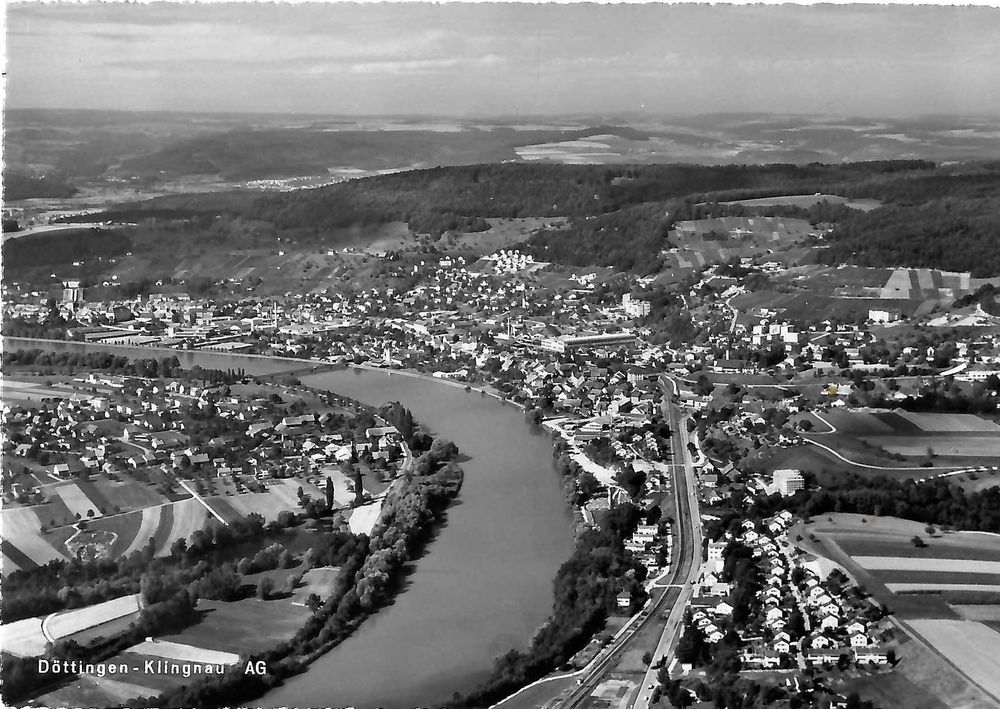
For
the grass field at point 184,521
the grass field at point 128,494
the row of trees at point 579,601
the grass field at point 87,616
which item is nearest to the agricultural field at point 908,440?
the row of trees at point 579,601

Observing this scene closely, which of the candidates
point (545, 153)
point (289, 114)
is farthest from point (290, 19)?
point (545, 153)

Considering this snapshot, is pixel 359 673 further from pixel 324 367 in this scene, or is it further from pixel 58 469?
pixel 324 367

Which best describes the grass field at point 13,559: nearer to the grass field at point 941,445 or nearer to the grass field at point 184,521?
the grass field at point 184,521

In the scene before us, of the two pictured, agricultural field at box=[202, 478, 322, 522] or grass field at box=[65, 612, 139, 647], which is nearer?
grass field at box=[65, 612, 139, 647]

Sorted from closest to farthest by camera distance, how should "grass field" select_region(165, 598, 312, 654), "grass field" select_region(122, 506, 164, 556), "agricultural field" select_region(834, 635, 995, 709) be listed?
"agricultural field" select_region(834, 635, 995, 709)
"grass field" select_region(165, 598, 312, 654)
"grass field" select_region(122, 506, 164, 556)

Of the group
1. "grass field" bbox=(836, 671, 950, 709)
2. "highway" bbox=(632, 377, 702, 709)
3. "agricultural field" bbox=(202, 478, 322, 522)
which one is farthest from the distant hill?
"grass field" bbox=(836, 671, 950, 709)

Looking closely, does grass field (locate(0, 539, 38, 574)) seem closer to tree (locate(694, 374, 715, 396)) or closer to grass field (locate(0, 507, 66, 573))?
grass field (locate(0, 507, 66, 573))

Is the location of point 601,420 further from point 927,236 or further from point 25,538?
point 25,538
